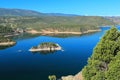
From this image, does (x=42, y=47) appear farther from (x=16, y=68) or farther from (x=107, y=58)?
(x=107, y=58)

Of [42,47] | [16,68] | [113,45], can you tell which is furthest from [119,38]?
[42,47]

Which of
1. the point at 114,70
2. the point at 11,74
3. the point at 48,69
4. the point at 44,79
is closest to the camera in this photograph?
the point at 114,70

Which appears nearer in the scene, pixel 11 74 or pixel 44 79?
pixel 44 79

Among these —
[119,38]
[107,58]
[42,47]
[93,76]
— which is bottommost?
[42,47]

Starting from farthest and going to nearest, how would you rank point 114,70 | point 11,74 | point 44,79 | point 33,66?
point 33,66 → point 11,74 → point 44,79 → point 114,70

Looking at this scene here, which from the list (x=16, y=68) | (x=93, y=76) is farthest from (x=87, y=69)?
(x=16, y=68)

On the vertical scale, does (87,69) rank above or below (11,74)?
above
